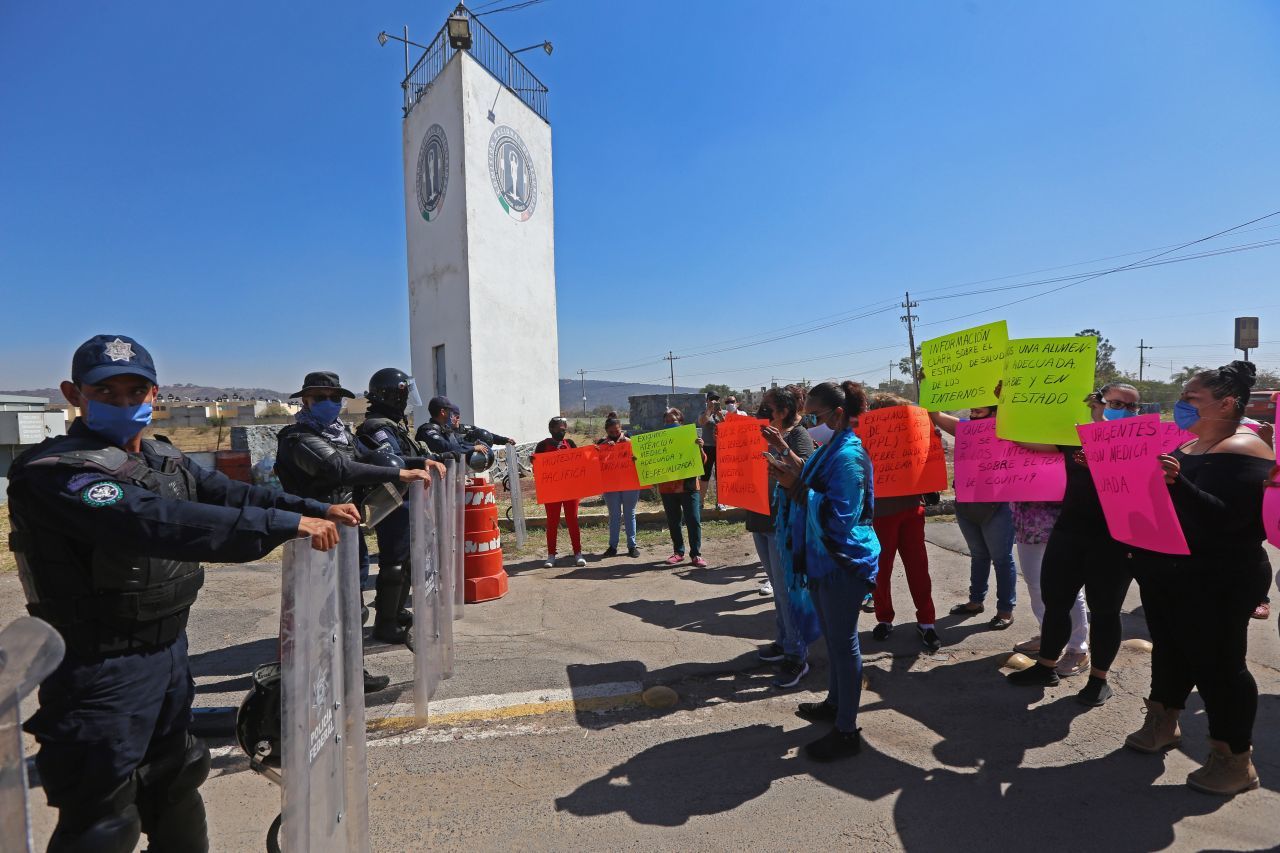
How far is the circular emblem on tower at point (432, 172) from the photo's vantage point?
14.7 m

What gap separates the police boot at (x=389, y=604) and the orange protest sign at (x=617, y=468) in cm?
320

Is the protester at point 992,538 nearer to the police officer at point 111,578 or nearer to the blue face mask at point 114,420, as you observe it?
the police officer at point 111,578

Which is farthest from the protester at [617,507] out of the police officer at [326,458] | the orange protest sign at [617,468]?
the police officer at [326,458]

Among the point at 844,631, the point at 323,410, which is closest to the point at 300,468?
the point at 323,410

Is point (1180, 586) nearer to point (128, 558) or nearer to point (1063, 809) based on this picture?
point (1063, 809)

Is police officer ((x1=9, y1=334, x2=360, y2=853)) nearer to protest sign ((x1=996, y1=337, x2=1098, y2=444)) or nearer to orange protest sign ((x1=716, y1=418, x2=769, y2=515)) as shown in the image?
orange protest sign ((x1=716, y1=418, x2=769, y2=515))

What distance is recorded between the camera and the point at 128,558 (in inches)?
82.1

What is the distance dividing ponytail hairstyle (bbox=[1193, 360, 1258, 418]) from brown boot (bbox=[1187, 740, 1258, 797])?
1.54 metres

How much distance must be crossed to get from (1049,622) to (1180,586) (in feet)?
3.42

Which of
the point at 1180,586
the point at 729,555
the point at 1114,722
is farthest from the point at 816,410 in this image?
the point at 729,555

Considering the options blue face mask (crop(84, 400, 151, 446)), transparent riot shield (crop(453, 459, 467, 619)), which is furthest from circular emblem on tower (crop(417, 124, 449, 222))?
blue face mask (crop(84, 400, 151, 446))

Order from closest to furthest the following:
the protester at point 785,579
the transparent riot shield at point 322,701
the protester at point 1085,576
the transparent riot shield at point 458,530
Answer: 1. the transparent riot shield at point 322,701
2. the protester at point 1085,576
3. the protester at point 785,579
4. the transparent riot shield at point 458,530

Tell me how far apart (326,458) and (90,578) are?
2.15 m

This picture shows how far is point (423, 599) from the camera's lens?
375 centimetres
